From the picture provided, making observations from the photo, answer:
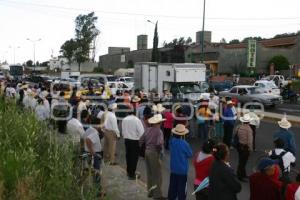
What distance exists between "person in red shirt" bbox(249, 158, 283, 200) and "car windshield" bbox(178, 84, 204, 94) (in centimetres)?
1992

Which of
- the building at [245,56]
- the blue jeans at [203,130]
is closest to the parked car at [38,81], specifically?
the blue jeans at [203,130]

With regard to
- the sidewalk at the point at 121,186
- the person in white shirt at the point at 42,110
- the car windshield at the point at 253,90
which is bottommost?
the sidewalk at the point at 121,186

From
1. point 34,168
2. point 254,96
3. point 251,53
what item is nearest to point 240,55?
point 251,53

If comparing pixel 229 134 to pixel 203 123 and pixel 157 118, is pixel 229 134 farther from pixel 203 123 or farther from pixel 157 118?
pixel 157 118

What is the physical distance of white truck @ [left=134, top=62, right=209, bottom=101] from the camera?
87.5 feet

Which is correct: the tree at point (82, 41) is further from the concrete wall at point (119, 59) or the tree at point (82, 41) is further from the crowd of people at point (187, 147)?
the crowd of people at point (187, 147)

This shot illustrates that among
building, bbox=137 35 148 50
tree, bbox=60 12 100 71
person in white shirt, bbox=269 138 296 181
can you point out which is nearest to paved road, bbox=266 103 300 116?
person in white shirt, bbox=269 138 296 181

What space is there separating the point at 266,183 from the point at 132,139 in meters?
4.96

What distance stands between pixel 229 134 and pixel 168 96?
8.22 m

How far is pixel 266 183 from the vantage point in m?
6.75

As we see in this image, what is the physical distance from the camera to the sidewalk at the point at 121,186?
948 cm

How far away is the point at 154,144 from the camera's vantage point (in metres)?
9.70

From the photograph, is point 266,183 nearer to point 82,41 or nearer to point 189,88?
point 189,88

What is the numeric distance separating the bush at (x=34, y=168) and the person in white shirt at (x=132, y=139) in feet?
8.02
